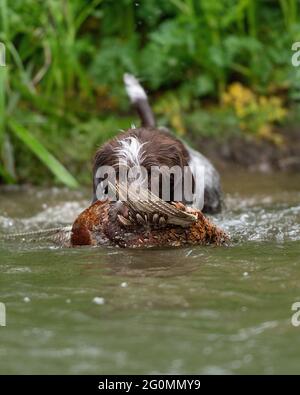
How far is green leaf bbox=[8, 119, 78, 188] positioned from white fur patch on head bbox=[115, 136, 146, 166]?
2.79 metres

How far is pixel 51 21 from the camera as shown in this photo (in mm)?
8117

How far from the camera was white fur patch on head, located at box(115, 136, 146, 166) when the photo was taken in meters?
4.57

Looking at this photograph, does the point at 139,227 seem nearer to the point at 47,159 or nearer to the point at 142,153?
the point at 142,153

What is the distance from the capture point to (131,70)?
8945 mm

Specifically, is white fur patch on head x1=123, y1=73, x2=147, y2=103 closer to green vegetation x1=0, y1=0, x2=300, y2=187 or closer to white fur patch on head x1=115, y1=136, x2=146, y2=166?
green vegetation x1=0, y1=0, x2=300, y2=187

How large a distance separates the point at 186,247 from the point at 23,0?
3.90 m

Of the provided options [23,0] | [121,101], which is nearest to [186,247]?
[23,0]

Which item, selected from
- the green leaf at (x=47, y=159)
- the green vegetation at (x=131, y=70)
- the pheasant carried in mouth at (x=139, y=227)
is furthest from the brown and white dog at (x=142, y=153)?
the green vegetation at (x=131, y=70)

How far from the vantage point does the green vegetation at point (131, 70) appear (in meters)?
8.03

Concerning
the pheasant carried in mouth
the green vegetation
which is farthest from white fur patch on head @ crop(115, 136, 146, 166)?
the green vegetation

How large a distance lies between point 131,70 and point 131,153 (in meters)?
4.49

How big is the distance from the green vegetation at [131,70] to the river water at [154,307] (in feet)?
9.34

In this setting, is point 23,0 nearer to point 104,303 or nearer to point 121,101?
point 121,101

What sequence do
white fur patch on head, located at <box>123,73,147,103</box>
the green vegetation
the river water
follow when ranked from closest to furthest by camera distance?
the river water
white fur patch on head, located at <box>123,73,147,103</box>
the green vegetation
